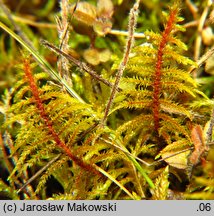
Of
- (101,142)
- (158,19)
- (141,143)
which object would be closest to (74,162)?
(101,142)

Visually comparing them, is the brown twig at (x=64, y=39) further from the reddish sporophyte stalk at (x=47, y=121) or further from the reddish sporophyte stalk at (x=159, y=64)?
the reddish sporophyte stalk at (x=159, y=64)

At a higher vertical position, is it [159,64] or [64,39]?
[64,39]

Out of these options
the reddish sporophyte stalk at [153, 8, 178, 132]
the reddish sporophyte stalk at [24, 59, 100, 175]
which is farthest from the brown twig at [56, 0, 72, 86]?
the reddish sporophyte stalk at [153, 8, 178, 132]

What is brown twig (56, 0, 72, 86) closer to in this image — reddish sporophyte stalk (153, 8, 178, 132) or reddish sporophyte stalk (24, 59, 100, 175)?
reddish sporophyte stalk (24, 59, 100, 175)

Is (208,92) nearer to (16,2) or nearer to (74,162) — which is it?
(74,162)

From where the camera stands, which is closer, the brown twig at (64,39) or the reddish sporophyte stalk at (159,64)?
the reddish sporophyte stalk at (159,64)

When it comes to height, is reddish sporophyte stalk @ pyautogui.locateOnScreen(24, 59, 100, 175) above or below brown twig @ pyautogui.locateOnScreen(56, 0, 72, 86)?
below

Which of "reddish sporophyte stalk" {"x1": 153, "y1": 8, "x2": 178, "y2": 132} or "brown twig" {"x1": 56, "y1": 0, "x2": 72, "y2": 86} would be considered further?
"brown twig" {"x1": 56, "y1": 0, "x2": 72, "y2": 86}

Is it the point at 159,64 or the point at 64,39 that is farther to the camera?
the point at 64,39

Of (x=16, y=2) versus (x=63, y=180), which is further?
(x=16, y=2)

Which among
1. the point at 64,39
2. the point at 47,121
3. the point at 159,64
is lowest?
the point at 47,121

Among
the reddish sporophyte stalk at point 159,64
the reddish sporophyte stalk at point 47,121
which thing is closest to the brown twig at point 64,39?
the reddish sporophyte stalk at point 47,121
